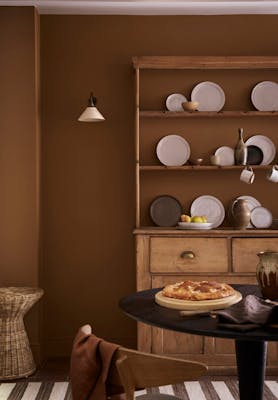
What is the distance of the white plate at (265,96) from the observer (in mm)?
4398

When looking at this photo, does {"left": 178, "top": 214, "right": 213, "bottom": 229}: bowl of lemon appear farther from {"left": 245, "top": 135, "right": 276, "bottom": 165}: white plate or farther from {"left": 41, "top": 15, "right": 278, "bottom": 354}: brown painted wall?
{"left": 245, "top": 135, "right": 276, "bottom": 165}: white plate

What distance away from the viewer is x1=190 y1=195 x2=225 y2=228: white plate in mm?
4398

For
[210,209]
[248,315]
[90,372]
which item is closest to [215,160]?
[210,209]

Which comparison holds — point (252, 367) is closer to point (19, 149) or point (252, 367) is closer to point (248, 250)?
point (248, 250)

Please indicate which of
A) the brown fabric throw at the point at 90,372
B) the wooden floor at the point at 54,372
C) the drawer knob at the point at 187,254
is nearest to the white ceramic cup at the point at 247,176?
the drawer knob at the point at 187,254

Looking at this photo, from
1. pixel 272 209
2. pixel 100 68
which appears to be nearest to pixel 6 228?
pixel 100 68

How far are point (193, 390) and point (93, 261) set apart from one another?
136 centimetres

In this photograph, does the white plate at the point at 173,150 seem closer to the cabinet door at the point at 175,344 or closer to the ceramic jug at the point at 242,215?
the ceramic jug at the point at 242,215

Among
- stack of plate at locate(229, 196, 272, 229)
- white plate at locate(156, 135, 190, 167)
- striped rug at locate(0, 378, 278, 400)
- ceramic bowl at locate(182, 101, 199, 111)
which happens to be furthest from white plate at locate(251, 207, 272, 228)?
striped rug at locate(0, 378, 278, 400)

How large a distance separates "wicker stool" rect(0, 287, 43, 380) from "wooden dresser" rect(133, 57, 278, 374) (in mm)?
788

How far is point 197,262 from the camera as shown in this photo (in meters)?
3.86

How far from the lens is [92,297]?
4453mm

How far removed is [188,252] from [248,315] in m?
1.89

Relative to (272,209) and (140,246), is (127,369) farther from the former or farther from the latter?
(272,209)
